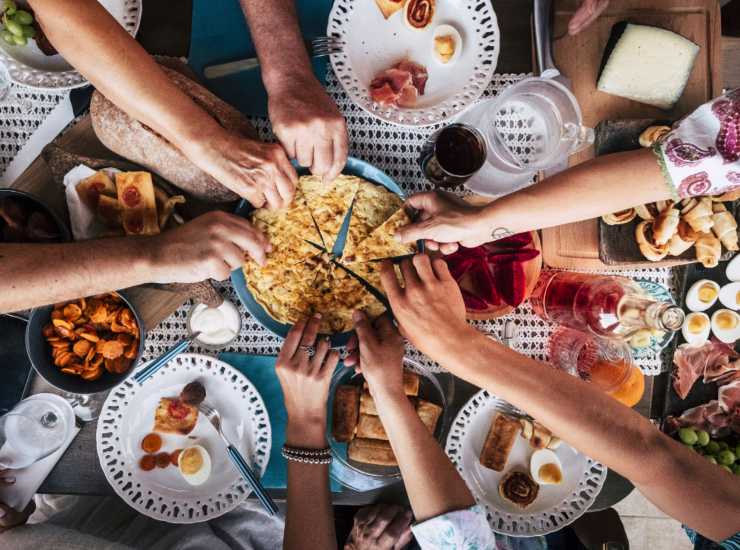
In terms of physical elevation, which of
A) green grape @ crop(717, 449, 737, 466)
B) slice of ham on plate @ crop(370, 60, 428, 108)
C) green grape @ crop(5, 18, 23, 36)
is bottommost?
green grape @ crop(717, 449, 737, 466)

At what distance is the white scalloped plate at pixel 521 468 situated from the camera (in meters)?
1.67

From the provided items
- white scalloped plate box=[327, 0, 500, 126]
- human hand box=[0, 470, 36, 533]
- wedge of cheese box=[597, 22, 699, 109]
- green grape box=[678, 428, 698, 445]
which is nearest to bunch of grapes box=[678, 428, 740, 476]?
green grape box=[678, 428, 698, 445]

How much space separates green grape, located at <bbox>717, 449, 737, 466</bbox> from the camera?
6.17ft

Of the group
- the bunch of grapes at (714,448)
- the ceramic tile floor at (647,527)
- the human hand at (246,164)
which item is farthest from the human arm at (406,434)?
the ceramic tile floor at (647,527)

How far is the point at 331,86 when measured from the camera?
169 centimetres

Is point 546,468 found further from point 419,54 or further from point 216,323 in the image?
point 419,54

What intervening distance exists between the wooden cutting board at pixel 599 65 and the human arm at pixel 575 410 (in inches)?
17.2

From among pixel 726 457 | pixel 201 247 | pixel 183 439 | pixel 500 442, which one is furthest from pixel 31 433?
pixel 726 457

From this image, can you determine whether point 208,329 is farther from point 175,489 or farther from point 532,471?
point 532,471

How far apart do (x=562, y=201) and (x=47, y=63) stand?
5.22ft

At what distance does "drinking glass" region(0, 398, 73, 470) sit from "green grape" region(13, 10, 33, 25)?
1155mm

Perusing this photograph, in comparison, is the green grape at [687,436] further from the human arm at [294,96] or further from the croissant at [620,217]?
the human arm at [294,96]

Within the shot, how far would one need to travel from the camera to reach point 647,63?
165 cm

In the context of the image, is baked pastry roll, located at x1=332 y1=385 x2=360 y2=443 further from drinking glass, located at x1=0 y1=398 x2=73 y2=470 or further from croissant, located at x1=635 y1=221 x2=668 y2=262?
croissant, located at x1=635 y1=221 x2=668 y2=262
